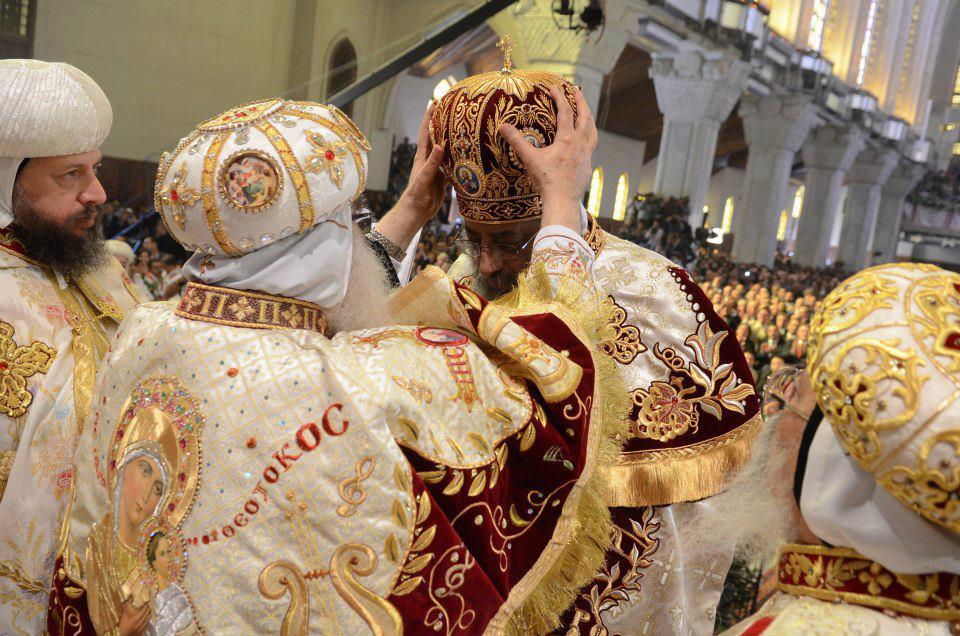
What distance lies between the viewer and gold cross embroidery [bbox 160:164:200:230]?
1.40m

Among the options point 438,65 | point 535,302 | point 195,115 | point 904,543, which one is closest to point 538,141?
point 535,302

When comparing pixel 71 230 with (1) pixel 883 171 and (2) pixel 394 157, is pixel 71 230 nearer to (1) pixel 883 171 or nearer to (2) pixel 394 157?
(2) pixel 394 157

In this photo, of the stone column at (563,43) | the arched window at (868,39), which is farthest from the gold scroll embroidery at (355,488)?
the arched window at (868,39)

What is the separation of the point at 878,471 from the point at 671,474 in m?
0.87

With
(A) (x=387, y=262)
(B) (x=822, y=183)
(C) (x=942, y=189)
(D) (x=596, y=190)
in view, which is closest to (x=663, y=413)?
(A) (x=387, y=262)

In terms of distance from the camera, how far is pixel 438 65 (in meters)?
15.5

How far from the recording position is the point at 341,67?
957 centimetres

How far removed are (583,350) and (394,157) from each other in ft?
40.9

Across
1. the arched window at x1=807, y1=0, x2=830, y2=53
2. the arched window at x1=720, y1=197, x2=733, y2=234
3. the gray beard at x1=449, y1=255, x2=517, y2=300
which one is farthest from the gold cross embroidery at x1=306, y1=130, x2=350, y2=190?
the arched window at x1=720, y1=197, x2=733, y2=234

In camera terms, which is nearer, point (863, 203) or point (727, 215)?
point (863, 203)

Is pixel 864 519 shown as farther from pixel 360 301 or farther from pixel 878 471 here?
pixel 360 301

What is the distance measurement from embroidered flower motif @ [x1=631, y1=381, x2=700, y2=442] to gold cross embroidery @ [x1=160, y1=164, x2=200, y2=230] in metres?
1.07

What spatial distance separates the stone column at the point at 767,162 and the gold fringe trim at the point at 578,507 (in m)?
20.6

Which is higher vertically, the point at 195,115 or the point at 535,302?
the point at 195,115
